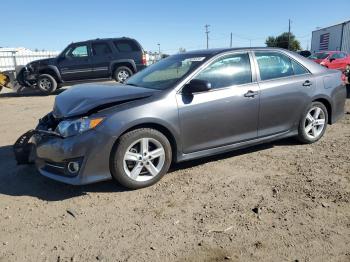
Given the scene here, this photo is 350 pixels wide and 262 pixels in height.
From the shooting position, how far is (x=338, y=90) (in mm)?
6184

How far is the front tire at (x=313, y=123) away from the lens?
19.1 ft

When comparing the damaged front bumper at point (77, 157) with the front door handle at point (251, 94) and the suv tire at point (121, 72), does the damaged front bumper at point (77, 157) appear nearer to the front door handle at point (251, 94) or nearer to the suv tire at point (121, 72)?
the front door handle at point (251, 94)

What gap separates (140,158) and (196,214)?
99cm

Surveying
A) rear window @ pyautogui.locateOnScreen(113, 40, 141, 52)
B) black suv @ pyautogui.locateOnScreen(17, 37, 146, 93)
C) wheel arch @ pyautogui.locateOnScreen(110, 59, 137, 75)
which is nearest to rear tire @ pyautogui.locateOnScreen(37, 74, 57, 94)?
black suv @ pyautogui.locateOnScreen(17, 37, 146, 93)

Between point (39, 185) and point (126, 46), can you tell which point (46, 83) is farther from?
point (39, 185)

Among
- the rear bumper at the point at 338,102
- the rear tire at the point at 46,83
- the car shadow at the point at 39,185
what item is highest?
the rear bumper at the point at 338,102

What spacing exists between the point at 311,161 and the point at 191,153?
5.73 feet

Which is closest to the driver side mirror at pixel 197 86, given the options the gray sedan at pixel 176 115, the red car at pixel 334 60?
the gray sedan at pixel 176 115

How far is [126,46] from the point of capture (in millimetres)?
15430

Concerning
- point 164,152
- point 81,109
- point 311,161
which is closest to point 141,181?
point 164,152

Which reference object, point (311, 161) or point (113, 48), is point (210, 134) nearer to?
point (311, 161)

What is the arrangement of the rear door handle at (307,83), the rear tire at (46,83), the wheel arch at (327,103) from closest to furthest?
1. the rear door handle at (307,83)
2. the wheel arch at (327,103)
3. the rear tire at (46,83)

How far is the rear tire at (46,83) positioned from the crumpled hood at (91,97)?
10249mm

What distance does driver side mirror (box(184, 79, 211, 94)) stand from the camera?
14.9 feet
